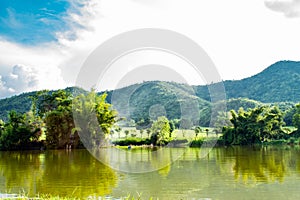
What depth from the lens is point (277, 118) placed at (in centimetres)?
3134

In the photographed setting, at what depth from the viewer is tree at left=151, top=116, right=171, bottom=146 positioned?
24.7 m

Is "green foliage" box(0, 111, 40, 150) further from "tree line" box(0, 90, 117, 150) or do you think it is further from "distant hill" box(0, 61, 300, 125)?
"distant hill" box(0, 61, 300, 125)

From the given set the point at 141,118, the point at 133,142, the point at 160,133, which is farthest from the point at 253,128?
the point at 141,118

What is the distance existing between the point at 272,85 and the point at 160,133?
44.0 m

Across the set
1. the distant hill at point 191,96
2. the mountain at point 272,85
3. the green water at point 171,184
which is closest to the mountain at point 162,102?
the distant hill at point 191,96

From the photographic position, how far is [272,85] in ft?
217

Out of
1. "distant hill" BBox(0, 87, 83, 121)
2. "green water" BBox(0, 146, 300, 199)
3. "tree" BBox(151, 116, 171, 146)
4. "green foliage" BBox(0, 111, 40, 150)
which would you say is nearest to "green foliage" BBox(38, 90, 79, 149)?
"green foliage" BBox(0, 111, 40, 150)

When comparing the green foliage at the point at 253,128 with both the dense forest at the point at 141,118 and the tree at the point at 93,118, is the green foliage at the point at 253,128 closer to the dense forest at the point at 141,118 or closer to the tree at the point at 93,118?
the dense forest at the point at 141,118

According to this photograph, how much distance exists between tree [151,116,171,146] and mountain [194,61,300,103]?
37792 millimetres

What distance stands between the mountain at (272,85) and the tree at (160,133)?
1488 inches

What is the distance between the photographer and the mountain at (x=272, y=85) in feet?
205

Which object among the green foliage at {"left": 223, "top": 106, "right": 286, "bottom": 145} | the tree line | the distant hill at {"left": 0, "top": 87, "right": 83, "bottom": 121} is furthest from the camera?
the distant hill at {"left": 0, "top": 87, "right": 83, "bottom": 121}

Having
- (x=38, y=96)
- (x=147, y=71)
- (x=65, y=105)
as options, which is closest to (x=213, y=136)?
(x=65, y=105)

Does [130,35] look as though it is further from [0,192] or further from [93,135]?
[93,135]
